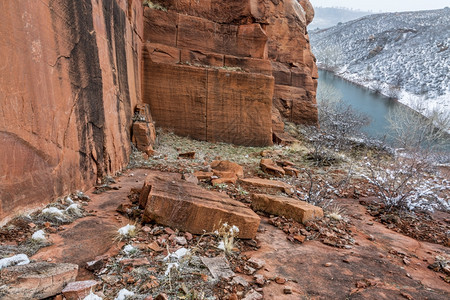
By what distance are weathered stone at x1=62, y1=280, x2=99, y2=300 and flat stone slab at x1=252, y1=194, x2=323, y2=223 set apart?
7.67ft

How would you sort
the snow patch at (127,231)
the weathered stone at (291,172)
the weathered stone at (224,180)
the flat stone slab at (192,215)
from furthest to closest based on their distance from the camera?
the weathered stone at (291,172), the weathered stone at (224,180), the flat stone slab at (192,215), the snow patch at (127,231)

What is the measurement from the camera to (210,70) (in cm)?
781

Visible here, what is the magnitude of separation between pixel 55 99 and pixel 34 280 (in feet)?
6.56

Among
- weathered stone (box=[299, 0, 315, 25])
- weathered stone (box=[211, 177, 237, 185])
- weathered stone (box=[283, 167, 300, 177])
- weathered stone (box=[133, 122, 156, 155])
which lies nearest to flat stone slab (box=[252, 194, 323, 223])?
weathered stone (box=[211, 177, 237, 185])

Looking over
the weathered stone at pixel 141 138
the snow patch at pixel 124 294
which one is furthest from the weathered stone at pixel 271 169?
the snow patch at pixel 124 294

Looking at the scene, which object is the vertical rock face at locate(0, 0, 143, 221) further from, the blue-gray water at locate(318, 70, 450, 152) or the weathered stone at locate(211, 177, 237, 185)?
the blue-gray water at locate(318, 70, 450, 152)

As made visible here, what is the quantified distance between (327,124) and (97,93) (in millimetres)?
13100

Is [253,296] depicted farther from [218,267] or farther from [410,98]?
[410,98]

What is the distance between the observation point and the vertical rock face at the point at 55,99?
7.12 ft

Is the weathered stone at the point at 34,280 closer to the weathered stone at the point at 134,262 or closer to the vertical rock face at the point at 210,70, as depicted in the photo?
the weathered stone at the point at 134,262

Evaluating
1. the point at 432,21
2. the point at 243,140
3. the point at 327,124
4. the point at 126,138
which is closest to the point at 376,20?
the point at 432,21

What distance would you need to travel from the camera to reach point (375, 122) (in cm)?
2167

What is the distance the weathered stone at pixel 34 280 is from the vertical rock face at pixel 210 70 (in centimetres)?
647

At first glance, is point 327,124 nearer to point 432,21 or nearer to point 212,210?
point 212,210
